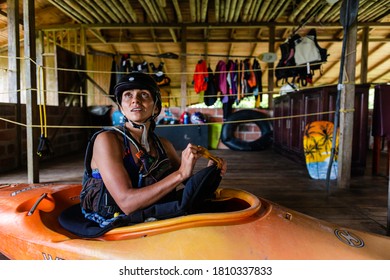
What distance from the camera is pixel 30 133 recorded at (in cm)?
300

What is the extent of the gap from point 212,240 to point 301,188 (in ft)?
7.29

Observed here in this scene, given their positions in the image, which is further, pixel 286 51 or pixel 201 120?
pixel 201 120

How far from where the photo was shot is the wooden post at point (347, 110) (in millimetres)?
2838

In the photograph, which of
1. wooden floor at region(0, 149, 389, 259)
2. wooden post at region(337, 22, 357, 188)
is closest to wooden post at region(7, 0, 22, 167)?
wooden floor at region(0, 149, 389, 259)

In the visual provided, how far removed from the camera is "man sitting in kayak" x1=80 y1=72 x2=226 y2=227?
1.10m

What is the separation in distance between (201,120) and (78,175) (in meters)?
3.16

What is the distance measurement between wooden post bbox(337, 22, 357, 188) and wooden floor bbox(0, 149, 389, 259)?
0.20 metres

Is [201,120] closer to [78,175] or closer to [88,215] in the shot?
[78,175]

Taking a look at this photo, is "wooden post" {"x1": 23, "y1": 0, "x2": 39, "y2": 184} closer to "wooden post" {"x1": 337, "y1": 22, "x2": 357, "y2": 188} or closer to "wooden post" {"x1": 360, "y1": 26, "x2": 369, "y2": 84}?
"wooden post" {"x1": 337, "y1": 22, "x2": 357, "y2": 188}

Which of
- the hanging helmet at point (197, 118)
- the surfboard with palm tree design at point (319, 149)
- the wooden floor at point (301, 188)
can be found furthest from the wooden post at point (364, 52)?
the surfboard with palm tree design at point (319, 149)

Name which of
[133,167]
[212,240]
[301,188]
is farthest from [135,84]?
[301,188]

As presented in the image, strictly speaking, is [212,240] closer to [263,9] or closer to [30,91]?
[30,91]

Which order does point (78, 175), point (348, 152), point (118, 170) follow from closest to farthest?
point (118, 170) < point (348, 152) < point (78, 175)
